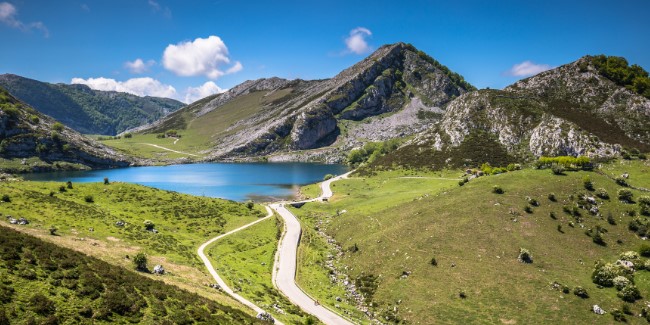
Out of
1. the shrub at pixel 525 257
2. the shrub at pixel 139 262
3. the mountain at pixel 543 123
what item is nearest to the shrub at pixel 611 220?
the shrub at pixel 525 257

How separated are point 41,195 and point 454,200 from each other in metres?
82.1

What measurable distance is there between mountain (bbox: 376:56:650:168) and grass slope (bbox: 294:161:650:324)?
2492 centimetres

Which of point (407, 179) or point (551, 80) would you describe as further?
point (551, 80)

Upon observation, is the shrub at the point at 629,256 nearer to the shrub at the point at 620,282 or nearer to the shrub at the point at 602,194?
the shrub at the point at 620,282

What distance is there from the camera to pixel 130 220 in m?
69.6

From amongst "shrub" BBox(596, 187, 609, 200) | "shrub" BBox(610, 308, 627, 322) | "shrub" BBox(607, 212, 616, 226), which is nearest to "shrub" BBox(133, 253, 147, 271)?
"shrub" BBox(610, 308, 627, 322)

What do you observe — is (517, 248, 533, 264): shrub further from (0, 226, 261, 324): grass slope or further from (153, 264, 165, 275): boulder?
(153, 264, 165, 275): boulder

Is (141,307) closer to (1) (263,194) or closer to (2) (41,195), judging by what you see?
(2) (41,195)

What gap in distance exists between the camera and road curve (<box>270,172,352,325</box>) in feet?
150

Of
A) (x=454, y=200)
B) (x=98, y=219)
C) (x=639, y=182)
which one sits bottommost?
(x=98, y=219)

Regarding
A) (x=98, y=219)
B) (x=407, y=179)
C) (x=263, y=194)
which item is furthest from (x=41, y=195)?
(x=407, y=179)

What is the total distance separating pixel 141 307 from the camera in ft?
91.5

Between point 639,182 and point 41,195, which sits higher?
point 639,182

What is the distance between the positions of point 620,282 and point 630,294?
230 centimetres
